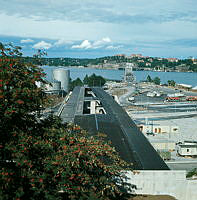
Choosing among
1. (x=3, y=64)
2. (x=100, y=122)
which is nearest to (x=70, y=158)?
(x=3, y=64)

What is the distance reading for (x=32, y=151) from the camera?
6586 millimetres

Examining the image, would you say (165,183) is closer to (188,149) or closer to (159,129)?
(188,149)

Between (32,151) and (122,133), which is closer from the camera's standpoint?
(32,151)

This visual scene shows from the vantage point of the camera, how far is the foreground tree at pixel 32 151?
6148mm

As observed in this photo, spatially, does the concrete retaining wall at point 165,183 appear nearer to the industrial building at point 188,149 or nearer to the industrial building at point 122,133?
the industrial building at point 122,133

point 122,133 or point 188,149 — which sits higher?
point 122,133

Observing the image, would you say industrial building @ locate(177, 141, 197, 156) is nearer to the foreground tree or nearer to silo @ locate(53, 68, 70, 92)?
the foreground tree

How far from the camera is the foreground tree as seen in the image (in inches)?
242

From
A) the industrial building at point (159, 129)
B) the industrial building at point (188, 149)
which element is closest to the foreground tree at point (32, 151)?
the industrial building at point (188, 149)

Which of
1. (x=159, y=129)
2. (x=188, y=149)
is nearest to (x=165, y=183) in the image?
(x=188, y=149)

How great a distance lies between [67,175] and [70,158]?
48 centimetres

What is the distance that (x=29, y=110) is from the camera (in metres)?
7.00

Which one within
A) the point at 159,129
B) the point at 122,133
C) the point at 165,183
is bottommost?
the point at 159,129

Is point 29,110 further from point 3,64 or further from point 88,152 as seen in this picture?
point 88,152
